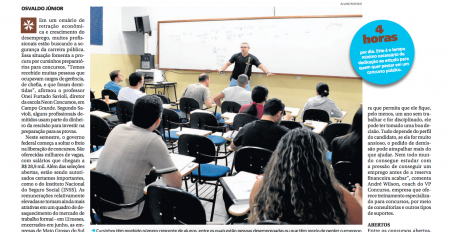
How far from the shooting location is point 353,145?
215 centimetres

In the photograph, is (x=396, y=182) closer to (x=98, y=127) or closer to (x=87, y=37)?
(x=87, y=37)

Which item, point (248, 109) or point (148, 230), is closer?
Answer: point (148, 230)

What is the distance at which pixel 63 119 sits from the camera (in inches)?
79.8

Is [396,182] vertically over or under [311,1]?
under

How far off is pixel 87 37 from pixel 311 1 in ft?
5.60

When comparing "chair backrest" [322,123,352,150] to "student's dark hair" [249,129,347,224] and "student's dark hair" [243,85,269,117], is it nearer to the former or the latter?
"student's dark hair" [243,85,269,117]

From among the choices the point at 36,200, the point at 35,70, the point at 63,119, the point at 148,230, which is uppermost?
the point at 35,70

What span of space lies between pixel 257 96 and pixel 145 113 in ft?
6.58

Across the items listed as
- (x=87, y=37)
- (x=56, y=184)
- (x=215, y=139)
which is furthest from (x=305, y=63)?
(x=56, y=184)

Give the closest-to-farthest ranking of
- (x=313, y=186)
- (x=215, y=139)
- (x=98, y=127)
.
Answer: (x=313, y=186)
(x=98, y=127)
(x=215, y=139)

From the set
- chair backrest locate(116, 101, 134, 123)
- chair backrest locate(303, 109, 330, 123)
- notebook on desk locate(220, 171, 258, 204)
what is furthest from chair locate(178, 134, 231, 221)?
chair backrest locate(303, 109, 330, 123)

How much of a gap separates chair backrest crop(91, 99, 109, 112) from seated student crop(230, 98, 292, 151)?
3012mm

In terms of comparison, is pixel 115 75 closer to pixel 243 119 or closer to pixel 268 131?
pixel 243 119

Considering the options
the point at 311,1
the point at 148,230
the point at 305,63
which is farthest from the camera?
the point at 305,63
